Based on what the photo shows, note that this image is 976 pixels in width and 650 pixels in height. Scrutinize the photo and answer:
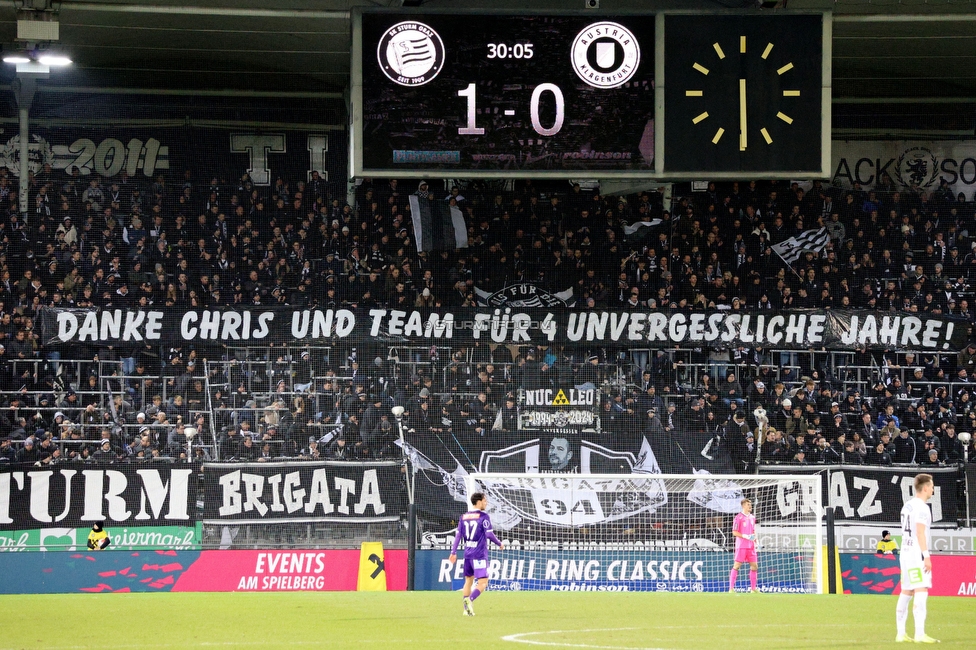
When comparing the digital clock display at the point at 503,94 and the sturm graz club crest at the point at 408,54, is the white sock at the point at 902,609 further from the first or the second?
the sturm graz club crest at the point at 408,54

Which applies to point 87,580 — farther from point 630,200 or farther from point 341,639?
point 630,200

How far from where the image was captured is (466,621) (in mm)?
12234

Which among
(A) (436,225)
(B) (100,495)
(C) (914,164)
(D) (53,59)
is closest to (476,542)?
(B) (100,495)

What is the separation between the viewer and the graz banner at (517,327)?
2211cm

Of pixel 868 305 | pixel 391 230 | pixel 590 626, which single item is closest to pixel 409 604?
pixel 590 626

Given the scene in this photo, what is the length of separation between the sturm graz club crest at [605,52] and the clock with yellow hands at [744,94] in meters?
0.56

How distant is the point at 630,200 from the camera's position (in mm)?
24344

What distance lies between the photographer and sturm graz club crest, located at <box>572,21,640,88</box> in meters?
17.0

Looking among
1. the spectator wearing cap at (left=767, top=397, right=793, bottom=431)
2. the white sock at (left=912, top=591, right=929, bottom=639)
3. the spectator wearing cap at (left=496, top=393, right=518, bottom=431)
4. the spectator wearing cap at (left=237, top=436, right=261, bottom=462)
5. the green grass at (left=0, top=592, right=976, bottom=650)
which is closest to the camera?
the white sock at (left=912, top=591, right=929, bottom=639)

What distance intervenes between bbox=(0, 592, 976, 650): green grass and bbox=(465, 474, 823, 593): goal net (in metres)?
2.08

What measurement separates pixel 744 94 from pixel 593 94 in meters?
2.11

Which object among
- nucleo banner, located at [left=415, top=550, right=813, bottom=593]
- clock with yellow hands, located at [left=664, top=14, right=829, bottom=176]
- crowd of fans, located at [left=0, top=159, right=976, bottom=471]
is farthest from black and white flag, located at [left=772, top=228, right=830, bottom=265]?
clock with yellow hands, located at [left=664, top=14, right=829, bottom=176]

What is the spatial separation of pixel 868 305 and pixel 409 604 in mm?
13030

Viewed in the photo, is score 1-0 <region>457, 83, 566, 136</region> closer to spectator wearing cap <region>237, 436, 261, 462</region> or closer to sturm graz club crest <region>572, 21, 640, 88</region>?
sturm graz club crest <region>572, 21, 640, 88</region>
